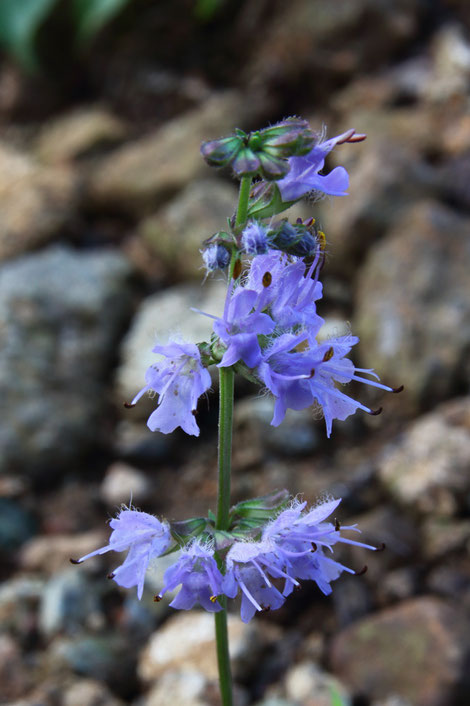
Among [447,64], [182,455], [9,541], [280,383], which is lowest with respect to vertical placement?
[280,383]

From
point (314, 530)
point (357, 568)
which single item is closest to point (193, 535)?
point (314, 530)

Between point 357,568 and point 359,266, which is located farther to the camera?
point 359,266

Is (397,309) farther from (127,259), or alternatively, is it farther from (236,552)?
(236,552)

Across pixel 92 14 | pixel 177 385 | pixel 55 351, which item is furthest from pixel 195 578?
pixel 92 14

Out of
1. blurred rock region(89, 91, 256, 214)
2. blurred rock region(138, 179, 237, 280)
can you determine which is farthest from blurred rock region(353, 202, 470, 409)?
blurred rock region(89, 91, 256, 214)

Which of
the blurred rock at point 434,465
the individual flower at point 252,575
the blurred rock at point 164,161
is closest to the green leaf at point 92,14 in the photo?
the blurred rock at point 164,161

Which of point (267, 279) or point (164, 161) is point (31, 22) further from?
point (267, 279)

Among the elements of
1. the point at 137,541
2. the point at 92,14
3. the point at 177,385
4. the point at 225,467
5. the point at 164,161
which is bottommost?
the point at 137,541

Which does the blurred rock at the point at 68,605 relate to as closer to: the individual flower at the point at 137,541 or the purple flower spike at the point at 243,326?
the individual flower at the point at 137,541
